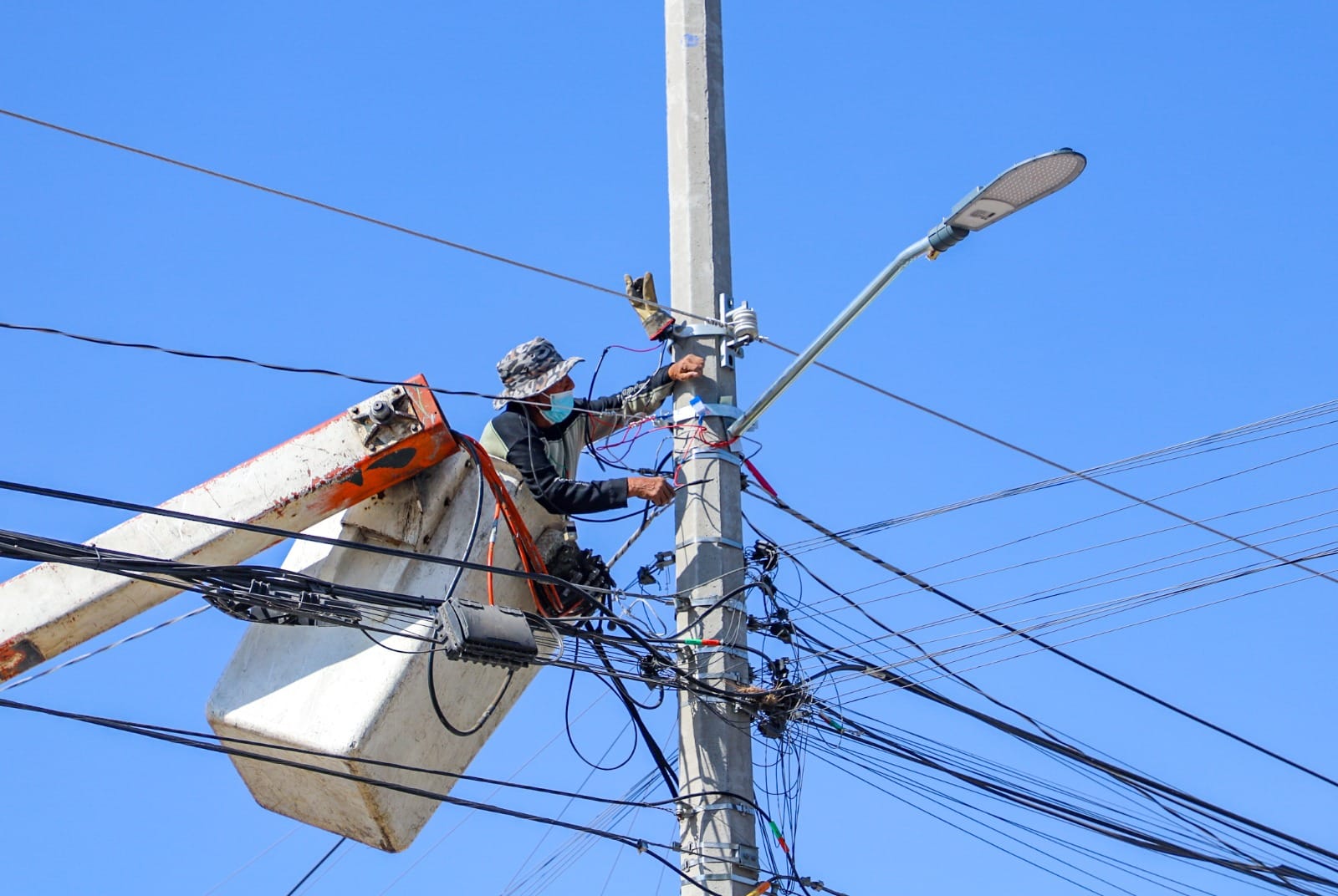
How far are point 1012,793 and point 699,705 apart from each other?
154 cm

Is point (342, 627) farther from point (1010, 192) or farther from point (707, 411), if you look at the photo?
point (1010, 192)

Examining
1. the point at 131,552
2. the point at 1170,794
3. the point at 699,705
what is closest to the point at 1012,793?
the point at 1170,794

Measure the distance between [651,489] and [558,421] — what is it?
680 mm

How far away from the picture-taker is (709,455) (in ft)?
27.9

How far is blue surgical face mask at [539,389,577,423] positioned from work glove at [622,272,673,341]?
0.53m

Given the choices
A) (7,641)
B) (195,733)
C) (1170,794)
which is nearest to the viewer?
(195,733)

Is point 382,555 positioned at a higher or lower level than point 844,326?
lower

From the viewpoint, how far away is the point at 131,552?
25.8 feet

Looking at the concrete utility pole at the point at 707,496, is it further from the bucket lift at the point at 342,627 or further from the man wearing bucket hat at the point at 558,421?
the bucket lift at the point at 342,627

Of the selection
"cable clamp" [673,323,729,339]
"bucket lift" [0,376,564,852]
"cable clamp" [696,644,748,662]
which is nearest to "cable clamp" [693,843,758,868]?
"cable clamp" [696,644,748,662]

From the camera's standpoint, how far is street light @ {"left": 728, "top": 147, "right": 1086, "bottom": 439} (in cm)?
714

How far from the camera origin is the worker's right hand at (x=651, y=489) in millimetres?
8328

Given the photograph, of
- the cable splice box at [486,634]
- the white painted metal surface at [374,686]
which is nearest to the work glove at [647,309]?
the white painted metal surface at [374,686]

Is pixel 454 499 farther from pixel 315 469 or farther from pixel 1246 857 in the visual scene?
pixel 1246 857
